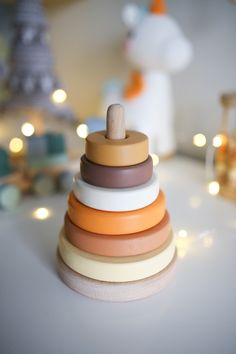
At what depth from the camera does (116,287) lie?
482 millimetres

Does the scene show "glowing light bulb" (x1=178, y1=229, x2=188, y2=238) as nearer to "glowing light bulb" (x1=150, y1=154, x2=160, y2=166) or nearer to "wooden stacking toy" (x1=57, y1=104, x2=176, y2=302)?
"wooden stacking toy" (x1=57, y1=104, x2=176, y2=302)

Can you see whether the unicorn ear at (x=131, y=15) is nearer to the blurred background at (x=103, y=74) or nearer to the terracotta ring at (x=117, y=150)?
the blurred background at (x=103, y=74)

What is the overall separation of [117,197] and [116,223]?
38 millimetres

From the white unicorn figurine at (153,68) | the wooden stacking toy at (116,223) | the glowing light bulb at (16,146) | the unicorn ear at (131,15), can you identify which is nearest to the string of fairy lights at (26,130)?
the glowing light bulb at (16,146)

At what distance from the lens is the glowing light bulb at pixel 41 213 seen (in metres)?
0.75

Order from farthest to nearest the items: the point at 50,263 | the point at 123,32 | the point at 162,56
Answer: the point at 123,32 → the point at 162,56 → the point at 50,263

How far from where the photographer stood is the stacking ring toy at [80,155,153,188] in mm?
481

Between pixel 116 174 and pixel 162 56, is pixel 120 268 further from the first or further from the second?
pixel 162 56

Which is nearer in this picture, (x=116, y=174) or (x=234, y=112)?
(x=116, y=174)

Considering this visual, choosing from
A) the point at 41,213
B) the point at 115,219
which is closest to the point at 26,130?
the point at 41,213

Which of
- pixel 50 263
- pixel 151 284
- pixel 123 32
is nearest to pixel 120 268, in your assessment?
pixel 151 284

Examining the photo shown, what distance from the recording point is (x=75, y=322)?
1.50ft

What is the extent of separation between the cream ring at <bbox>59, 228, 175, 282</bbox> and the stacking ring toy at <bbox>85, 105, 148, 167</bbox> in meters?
0.14

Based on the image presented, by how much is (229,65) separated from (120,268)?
69cm
